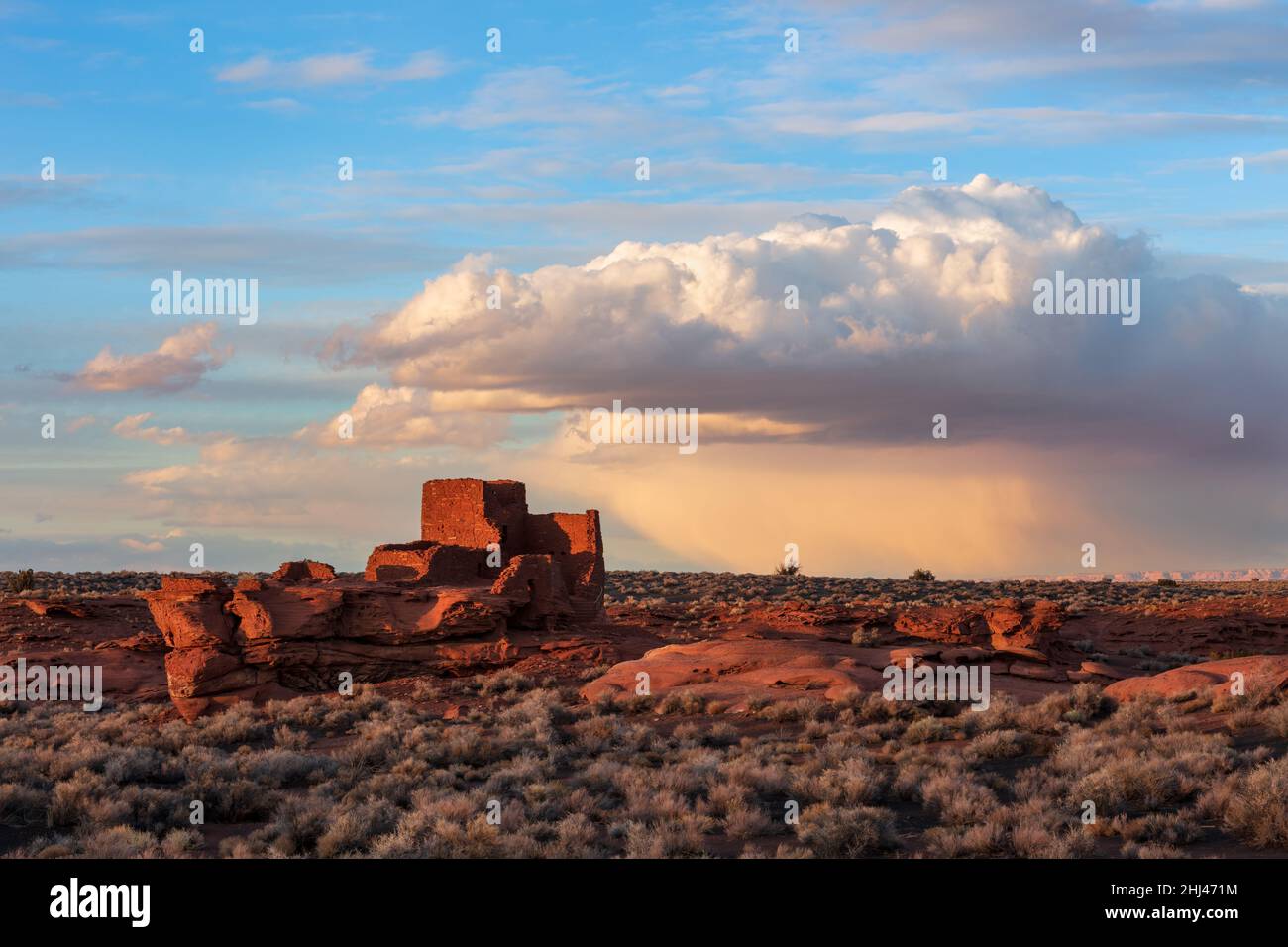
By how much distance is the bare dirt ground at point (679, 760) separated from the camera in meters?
13.0

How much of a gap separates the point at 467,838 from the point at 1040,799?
6812 millimetres

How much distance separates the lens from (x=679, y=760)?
18297 millimetres

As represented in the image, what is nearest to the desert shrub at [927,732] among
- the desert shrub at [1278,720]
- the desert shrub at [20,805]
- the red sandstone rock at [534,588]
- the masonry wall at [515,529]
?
the desert shrub at [1278,720]

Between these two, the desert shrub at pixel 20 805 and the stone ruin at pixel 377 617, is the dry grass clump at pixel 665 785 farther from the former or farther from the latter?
the stone ruin at pixel 377 617

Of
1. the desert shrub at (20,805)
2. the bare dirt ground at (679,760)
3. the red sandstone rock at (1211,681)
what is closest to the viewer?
the bare dirt ground at (679,760)

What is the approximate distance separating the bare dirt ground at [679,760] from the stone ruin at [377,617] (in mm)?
968

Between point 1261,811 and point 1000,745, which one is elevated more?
point 1261,811

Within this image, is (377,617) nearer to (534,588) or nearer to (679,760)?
(534,588)

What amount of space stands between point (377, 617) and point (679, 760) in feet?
40.8

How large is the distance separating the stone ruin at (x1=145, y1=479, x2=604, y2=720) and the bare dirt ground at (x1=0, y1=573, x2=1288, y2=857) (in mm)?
968

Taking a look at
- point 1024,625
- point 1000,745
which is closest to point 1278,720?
point 1000,745

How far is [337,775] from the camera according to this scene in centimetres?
1722
